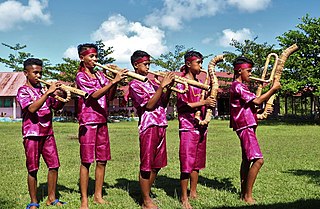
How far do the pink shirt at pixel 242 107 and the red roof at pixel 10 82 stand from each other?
109ft

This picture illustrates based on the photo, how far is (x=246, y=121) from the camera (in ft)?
18.0

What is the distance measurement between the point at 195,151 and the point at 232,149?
6.88m

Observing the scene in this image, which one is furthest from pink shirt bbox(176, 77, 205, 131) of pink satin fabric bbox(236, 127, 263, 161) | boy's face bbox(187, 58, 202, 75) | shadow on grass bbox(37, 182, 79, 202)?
shadow on grass bbox(37, 182, 79, 202)

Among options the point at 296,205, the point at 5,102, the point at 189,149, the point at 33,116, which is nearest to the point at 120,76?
the point at 33,116

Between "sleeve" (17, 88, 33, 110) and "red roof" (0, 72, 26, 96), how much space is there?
32.7 m

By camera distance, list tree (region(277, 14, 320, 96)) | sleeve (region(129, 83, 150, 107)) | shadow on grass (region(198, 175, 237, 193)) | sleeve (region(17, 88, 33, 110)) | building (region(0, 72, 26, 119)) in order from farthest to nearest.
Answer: building (region(0, 72, 26, 119)) → tree (region(277, 14, 320, 96)) → shadow on grass (region(198, 175, 237, 193)) → sleeve (region(129, 83, 150, 107)) → sleeve (region(17, 88, 33, 110))

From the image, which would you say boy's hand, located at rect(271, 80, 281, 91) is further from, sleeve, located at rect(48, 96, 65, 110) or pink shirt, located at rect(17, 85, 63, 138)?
pink shirt, located at rect(17, 85, 63, 138)

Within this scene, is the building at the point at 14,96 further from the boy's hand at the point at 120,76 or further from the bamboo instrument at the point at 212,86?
the boy's hand at the point at 120,76

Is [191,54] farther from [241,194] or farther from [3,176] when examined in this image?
[3,176]

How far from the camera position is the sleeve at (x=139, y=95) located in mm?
5094

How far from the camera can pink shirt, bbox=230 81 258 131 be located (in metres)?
5.47

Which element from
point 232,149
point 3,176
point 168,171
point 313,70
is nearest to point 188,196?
point 168,171

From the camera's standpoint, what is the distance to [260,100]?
5332mm

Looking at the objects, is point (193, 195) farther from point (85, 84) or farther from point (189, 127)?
point (85, 84)
